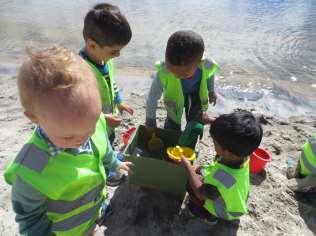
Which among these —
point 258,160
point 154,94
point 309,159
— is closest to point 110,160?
point 154,94

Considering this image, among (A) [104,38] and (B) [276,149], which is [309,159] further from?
(A) [104,38]

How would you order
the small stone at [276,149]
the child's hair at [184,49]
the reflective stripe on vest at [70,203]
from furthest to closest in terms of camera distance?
the small stone at [276,149], the child's hair at [184,49], the reflective stripe on vest at [70,203]

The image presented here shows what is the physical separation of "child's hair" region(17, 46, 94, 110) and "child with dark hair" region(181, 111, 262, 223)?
1.23m

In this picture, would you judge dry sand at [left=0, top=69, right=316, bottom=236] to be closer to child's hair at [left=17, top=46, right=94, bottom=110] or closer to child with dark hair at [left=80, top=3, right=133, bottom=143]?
child with dark hair at [left=80, top=3, right=133, bottom=143]

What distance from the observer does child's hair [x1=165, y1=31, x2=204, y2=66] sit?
2.79 m

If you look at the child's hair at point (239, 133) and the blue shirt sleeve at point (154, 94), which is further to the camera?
the blue shirt sleeve at point (154, 94)

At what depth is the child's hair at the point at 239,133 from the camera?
2336 mm

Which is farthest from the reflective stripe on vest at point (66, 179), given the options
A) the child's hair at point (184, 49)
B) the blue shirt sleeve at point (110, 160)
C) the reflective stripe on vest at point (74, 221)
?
the child's hair at point (184, 49)

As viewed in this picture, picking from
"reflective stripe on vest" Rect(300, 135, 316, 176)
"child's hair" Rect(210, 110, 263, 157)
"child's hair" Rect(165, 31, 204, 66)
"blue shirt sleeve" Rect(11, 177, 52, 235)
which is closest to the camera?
"blue shirt sleeve" Rect(11, 177, 52, 235)

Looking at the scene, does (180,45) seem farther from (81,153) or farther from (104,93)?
(81,153)

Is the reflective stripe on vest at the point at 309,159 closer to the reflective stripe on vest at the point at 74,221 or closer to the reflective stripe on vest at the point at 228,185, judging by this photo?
the reflective stripe on vest at the point at 228,185

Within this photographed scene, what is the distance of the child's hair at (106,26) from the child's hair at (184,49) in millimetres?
408

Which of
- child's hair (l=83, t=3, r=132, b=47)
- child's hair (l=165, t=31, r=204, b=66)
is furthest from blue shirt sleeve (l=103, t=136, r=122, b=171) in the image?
child's hair (l=165, t=31, r=204, b=66)

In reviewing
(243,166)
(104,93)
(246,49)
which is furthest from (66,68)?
(246,49)
